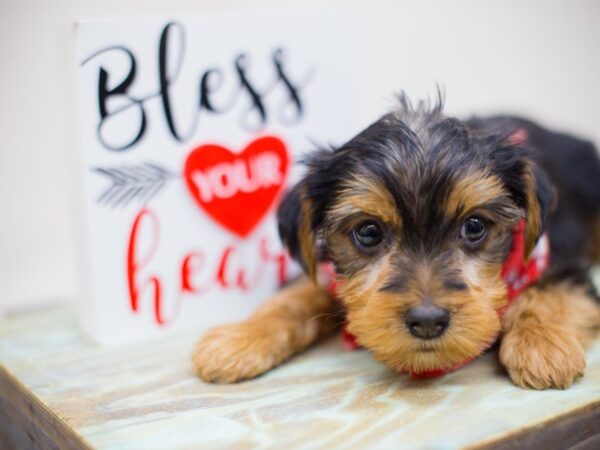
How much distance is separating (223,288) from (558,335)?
4.42 ft

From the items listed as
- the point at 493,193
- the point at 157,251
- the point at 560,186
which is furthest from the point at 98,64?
the point at 560,186

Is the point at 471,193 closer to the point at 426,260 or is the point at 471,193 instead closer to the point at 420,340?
the point at 426,260

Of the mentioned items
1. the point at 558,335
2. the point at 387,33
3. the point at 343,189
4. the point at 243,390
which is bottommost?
the point at 243,390

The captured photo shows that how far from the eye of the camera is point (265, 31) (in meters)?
3.05

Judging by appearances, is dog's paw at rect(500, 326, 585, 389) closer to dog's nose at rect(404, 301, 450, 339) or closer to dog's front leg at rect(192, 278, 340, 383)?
dog's nose at rect(404, 301, 450, 339)

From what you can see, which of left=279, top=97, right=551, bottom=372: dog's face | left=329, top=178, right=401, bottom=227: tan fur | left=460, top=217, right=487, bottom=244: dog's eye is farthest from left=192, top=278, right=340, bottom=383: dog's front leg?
left=460, top=217, right=487, bottom=244: dog's eye

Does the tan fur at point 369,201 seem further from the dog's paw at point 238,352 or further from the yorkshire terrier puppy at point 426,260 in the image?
the dog's paw at point 238,352

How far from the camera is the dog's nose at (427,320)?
7.17 ft

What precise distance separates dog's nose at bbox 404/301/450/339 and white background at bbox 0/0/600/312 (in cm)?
136

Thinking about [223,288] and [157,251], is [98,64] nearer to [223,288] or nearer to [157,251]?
[157,251]

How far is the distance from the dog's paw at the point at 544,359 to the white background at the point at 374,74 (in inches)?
53.6

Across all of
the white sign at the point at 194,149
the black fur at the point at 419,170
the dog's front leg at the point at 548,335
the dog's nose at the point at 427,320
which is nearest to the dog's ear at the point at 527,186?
the black fur at the point at 419,170

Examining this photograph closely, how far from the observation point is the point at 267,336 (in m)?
2.67

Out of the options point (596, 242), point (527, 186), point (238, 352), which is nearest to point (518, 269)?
point (527, 186)
